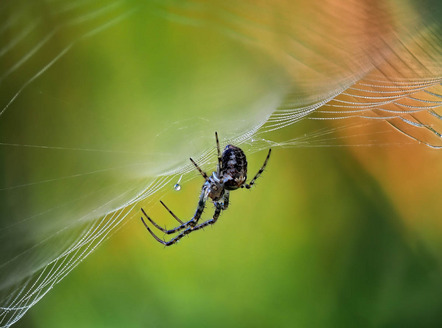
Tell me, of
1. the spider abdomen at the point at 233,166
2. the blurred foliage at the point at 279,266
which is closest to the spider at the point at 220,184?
the spider abdomen at the point at 233,166

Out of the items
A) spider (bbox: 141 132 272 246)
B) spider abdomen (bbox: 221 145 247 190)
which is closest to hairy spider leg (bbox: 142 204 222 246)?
spider (bbox: 141 132 272 246)

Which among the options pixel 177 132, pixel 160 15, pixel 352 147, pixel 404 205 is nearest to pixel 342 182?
pixel 352 147

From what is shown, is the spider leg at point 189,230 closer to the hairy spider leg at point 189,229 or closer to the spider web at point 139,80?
the hairy spider leg at point 189,229

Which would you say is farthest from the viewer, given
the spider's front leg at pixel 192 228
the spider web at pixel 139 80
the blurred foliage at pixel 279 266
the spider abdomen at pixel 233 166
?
the blurred foliage at pixel 279 266

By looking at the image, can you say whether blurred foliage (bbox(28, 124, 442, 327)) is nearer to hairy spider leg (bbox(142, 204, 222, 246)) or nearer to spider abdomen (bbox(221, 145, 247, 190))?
hairy spider leg (bbox(142, 204, 222, 246))

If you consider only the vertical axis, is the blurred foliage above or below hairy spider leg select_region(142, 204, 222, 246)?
below

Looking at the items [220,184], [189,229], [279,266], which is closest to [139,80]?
[220,184]
